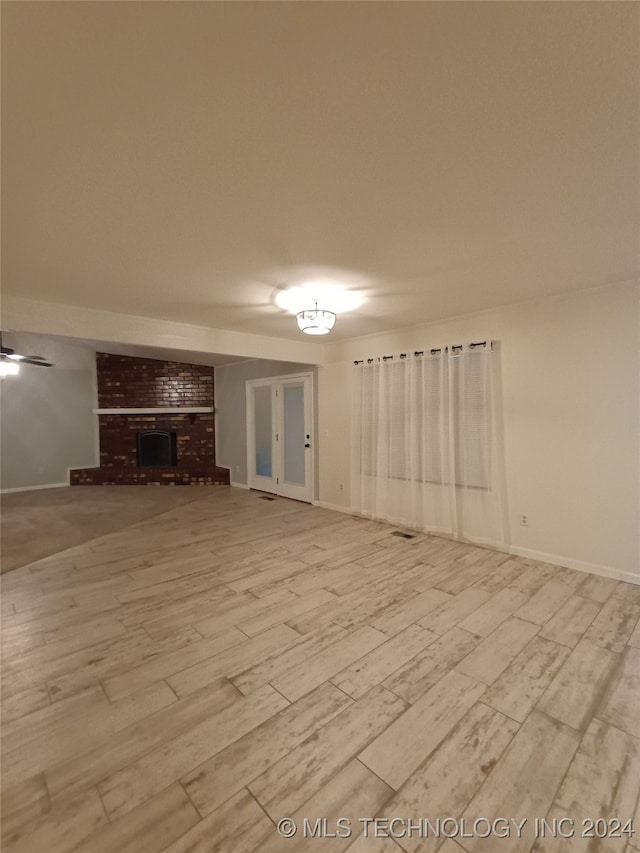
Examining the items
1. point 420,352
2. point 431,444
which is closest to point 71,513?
point 431,444

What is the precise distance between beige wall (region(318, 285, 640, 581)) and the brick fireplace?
5.44m

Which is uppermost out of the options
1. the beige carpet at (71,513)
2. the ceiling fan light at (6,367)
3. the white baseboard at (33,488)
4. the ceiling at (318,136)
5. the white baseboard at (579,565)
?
the ceiling at (318,136)

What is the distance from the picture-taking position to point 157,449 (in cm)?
727

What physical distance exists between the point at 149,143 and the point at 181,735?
7.84 feet

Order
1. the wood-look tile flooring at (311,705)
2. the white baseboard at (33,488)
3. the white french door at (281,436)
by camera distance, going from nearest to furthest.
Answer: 1. the wood-look tile flooring at (311,705)
2. the white french door at (281,436)
3. the white baseboard at (33,488)

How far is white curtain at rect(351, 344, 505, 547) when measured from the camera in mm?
3609

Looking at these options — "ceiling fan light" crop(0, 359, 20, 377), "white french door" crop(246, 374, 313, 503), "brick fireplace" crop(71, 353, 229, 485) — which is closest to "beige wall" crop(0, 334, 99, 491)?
"brick fireplace" crop(71, 353, 229, 485)

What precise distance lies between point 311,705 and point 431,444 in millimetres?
2889

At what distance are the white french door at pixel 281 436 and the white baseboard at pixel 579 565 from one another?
300cm

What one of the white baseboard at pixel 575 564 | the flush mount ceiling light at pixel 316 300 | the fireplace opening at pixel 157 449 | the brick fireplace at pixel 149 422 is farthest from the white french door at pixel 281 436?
the white baseboard at pixel 575 564

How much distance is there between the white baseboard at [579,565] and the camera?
2898mm

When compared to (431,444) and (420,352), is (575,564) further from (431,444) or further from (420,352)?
(420,352)

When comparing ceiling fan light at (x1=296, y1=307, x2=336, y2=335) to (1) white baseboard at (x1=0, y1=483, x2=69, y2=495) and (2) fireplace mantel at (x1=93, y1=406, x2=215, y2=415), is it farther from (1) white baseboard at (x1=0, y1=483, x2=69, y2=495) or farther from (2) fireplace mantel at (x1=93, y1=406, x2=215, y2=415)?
(1) white baseboard at (x1=0, y1=483, x2=69, y2=495)

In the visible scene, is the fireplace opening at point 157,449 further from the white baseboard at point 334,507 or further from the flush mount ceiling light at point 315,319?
the flush mount ceiling light at point 315,319
